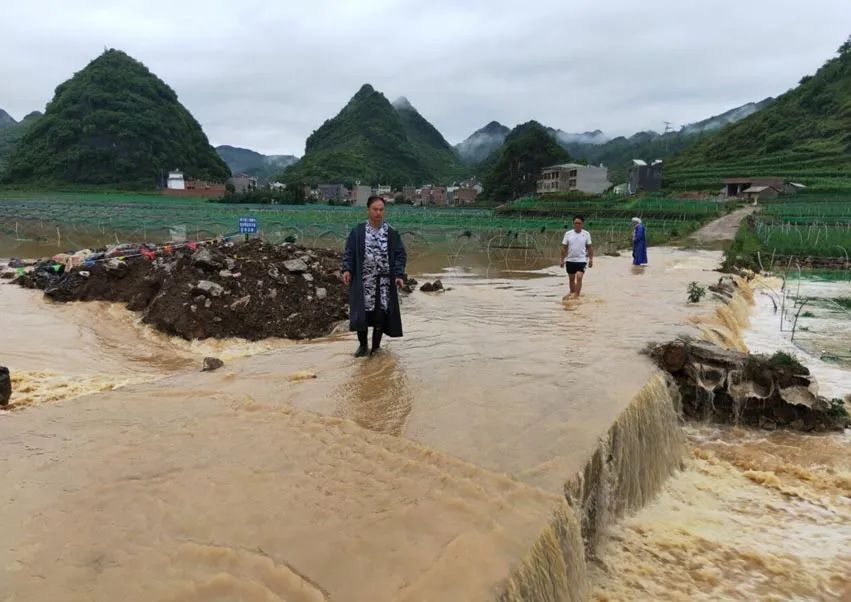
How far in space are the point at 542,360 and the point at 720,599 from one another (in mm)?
3284

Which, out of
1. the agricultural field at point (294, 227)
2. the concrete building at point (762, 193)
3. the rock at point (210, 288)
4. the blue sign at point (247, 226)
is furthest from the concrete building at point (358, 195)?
the rock at point (210, 288)

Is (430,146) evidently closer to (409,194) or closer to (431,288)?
(409,194)

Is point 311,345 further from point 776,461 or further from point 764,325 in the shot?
point 764,325

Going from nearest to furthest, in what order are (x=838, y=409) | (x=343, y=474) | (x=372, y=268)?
(x=343, y=474) < (x=372, y=268) < (x=838, y=409)

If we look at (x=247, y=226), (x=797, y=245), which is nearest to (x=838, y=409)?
(x=247, y=226)

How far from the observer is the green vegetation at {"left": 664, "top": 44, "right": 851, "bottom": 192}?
6322cm

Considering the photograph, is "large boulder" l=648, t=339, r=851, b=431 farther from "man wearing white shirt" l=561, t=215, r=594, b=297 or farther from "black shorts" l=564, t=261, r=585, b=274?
"black shorts" l=564, t=261, r=585, b=274

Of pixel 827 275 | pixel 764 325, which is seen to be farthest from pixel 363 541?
pixel 827 275

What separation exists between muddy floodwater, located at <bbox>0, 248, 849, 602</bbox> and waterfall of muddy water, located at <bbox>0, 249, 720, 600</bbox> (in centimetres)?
2

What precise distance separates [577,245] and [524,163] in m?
75.7

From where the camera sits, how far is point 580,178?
72.8 metres

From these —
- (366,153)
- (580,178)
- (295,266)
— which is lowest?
(295,266)

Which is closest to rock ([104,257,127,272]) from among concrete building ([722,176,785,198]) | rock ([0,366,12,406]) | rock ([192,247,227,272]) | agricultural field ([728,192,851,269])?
rock ([192,247,227,272])

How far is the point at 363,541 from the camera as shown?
9.75ft
